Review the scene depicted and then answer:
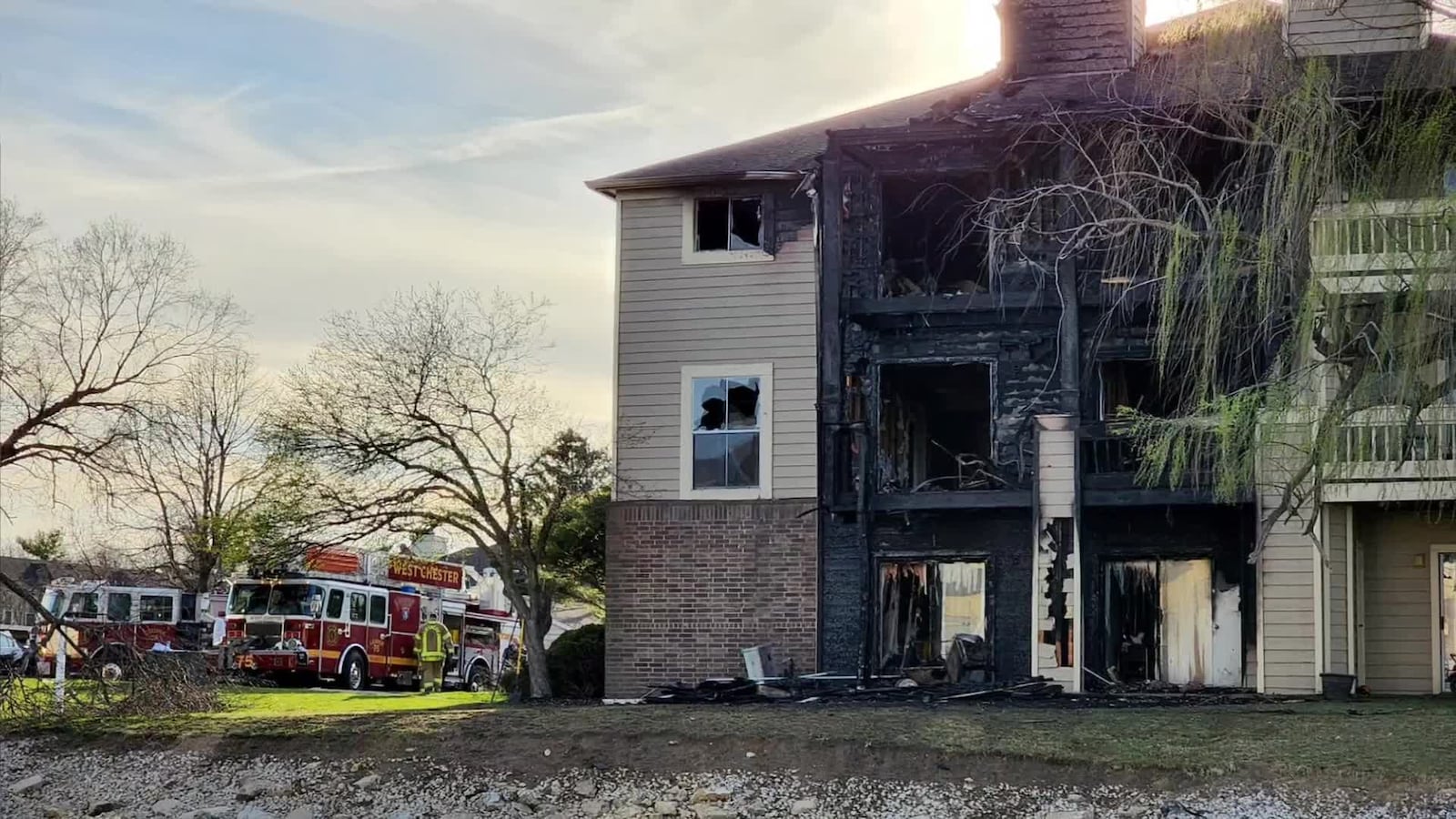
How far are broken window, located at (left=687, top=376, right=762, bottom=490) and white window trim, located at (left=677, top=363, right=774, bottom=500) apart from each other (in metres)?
0.06

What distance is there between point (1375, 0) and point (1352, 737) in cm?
963

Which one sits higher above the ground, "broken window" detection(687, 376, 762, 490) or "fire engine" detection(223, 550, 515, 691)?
"broken window" detection(687, 376, 762, 490)

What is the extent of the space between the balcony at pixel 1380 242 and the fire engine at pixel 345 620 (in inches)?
707

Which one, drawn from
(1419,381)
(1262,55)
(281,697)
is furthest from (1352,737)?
(281,697)

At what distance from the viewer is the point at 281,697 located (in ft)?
91.2

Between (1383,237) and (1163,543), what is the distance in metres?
7.45

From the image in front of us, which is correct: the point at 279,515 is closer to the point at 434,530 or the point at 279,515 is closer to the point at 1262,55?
the point at 434,530

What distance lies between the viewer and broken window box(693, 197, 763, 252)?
84.2ft

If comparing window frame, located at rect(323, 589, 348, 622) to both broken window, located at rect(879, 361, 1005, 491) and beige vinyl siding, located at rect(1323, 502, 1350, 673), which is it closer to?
broken window, located at rect(879, 361, 1005, 491)

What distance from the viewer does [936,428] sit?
27453mm

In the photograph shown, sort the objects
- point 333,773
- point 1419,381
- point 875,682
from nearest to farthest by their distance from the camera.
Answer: point 1419,381, point 333,773, point 875,682

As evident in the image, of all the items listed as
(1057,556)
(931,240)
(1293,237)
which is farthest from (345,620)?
(1293,237)

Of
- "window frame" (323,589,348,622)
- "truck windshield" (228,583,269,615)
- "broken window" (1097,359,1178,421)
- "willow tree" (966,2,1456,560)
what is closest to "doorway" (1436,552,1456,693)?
"willow tree" (966,2,1456,560)

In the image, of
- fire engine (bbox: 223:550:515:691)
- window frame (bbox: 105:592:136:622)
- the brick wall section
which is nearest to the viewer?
the brick wall section
